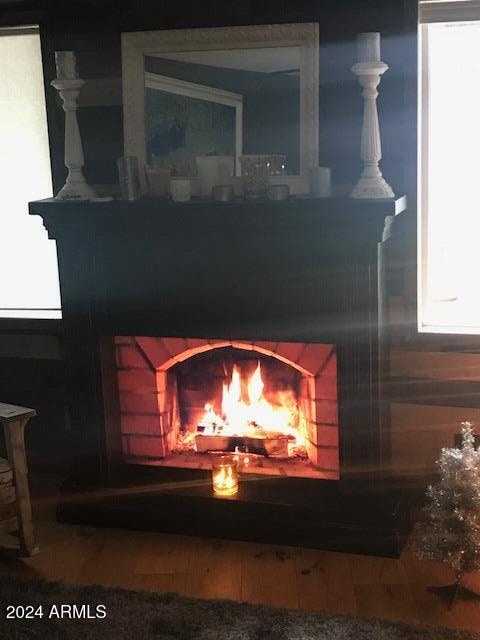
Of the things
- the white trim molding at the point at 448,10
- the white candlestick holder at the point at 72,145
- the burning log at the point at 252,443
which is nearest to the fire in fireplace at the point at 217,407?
the burning log at the point at 252,443

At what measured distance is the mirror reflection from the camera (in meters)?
3.14

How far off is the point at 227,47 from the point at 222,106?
0.71ft

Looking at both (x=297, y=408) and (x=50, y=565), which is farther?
(x=297, y=408)

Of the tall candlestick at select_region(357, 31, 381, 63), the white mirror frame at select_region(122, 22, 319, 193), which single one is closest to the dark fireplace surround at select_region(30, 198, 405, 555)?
the white mirror frame at select_region(122, 22, 319, 193)

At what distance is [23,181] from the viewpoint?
3793 millimetres

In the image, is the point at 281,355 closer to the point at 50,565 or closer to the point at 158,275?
the point at 158,275

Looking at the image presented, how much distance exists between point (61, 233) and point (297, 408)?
120 centimetres

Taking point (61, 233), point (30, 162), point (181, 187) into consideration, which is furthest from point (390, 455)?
point (30, 162)

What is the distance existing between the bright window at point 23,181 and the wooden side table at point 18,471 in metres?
0.79

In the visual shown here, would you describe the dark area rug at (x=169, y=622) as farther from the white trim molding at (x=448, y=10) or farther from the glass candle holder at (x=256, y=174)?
the white trim molding at (x=448, y=10)

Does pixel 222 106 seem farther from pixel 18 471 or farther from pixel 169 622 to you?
pixel 169 622

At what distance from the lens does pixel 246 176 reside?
3127 mm

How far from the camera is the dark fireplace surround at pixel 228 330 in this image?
3.06 m

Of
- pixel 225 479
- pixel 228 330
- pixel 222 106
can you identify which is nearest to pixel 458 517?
pixel 225 479
